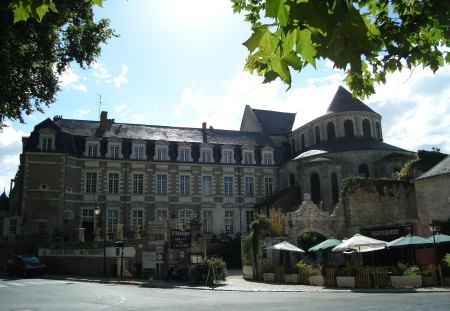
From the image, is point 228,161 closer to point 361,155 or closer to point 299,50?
point 361,155

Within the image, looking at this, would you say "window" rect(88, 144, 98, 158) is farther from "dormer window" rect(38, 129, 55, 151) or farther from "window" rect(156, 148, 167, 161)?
"window" rect(156, 148, 167, 161)

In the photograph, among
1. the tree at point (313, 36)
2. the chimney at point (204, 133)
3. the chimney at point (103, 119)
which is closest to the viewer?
the tree at point (313, 36)

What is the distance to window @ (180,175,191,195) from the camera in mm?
39750

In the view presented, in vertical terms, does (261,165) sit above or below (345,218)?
above

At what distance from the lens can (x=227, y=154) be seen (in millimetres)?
42000

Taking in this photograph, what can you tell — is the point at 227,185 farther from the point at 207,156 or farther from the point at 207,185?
the point at 207,156

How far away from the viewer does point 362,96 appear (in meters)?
6.00

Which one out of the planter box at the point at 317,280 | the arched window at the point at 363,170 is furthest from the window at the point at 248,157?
the planter box at the point at 317,280

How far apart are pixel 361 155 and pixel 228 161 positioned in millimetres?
12430

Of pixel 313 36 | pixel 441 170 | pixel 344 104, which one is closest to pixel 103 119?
pixel 344 104

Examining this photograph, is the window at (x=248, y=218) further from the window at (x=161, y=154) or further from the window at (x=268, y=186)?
the window at (x=161, y=154)

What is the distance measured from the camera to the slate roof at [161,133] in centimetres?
3919

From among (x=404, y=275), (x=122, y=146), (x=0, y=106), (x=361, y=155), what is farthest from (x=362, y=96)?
(x=122, y=146)

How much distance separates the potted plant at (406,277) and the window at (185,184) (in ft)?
78.9
